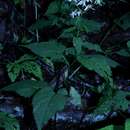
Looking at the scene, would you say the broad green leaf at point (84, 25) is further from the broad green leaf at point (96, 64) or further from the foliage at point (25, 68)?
the foliage at point (25, 68)

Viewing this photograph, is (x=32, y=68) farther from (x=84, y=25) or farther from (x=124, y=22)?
(x=124, y=22)

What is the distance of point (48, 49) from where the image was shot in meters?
2.06

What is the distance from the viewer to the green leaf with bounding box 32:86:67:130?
5.91 ft

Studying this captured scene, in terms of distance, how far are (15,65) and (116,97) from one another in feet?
2.42

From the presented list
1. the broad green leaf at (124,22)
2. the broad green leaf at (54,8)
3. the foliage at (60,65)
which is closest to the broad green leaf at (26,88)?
the foliage at (60,65)

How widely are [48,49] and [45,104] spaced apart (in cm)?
37

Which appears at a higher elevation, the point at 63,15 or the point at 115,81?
the point at 63,15

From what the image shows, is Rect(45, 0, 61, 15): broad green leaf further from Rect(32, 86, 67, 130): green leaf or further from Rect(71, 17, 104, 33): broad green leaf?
Rect(32, 86, 67, 130): green leaf

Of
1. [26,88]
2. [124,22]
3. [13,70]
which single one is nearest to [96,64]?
[26,88]

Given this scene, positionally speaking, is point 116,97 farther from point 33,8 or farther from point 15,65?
point 33,8

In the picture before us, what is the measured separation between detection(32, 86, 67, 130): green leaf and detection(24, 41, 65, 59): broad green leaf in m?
0.22

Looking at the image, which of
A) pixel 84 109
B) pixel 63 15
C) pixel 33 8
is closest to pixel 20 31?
pixel 33 8

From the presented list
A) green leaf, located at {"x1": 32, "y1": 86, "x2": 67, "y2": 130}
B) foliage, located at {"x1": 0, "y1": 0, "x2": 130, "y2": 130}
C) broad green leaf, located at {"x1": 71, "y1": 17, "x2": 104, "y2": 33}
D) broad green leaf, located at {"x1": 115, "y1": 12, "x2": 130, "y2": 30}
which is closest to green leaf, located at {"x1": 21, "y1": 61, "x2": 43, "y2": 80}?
foliage, located at {"x1": 0, "y1": 0, "x2": 130, "y2": 130}

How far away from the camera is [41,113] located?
6.01 ft
